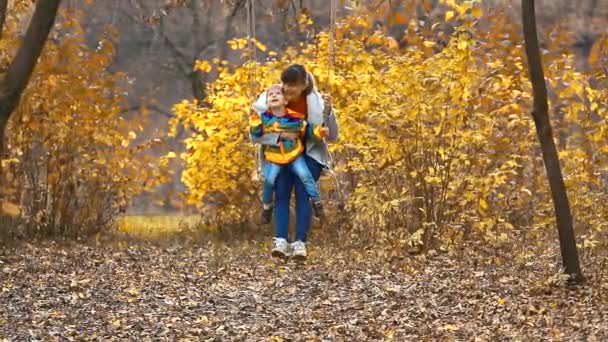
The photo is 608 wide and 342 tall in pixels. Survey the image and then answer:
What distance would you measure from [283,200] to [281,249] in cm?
42

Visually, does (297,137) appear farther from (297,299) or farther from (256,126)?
(297,299)

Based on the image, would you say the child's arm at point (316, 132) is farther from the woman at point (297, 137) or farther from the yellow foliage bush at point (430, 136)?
the yellow foliage bush at point (430, 136)

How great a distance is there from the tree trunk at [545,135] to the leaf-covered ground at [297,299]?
0.33 meters

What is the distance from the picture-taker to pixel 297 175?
9.96 meters

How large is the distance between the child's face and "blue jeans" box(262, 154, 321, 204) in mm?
456

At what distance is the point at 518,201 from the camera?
516 inches

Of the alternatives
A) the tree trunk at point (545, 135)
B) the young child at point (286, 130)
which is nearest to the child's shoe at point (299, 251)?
the young child at point (286, 130)

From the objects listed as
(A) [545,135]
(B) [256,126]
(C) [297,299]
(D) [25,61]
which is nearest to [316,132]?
(B) [256,126]

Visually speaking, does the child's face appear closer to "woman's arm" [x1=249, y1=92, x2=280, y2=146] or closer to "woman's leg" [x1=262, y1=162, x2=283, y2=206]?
"woman's arm" [x1=249, y1=92, x2=280, y2=146]

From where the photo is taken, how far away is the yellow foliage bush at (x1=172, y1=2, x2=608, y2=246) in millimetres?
10438

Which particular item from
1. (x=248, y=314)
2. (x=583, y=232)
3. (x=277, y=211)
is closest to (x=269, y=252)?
(x=277, y=211)

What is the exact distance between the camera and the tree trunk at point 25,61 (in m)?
6.83

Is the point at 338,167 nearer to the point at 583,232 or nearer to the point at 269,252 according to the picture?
the point at 269,252

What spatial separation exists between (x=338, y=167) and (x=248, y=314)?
534 centimetres
